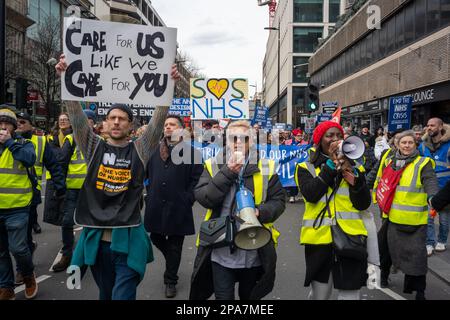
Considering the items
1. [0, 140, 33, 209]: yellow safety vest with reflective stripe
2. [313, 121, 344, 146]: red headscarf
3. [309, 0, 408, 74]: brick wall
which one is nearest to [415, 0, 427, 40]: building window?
[309, 0, 408, 74]: brick wall

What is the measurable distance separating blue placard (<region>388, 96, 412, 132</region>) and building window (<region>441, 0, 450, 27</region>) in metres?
8.67

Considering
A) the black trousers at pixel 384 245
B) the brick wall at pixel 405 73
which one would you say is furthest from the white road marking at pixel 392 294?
the brick wall at pixel 405 73

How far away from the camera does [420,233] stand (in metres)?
4.80

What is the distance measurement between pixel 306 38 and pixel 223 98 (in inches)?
2092

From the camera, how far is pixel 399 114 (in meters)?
10.1

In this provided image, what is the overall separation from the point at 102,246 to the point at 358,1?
31.6 meters

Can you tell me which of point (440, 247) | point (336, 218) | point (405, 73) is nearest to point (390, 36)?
point (405, 73)

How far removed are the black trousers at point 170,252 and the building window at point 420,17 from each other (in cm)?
1767

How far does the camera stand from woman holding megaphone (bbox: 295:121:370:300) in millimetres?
3457

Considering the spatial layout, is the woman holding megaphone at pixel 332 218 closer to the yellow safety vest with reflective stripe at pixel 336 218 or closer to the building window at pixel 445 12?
the yellow safety vest with reflective stripe at pixel 336 218

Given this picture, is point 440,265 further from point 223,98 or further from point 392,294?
point 223,98

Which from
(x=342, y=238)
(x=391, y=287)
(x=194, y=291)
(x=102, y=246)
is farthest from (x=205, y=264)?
(x=391, y=287)

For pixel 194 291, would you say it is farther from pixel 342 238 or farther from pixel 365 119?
pixel 365 119

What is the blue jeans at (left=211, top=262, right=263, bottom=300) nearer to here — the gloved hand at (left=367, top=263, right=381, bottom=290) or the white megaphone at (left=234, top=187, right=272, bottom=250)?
the white megaphone at (left=234, top=187, right=272, bottom=250)
